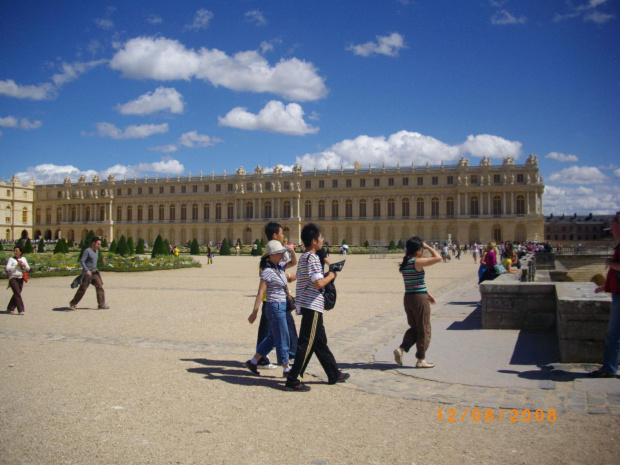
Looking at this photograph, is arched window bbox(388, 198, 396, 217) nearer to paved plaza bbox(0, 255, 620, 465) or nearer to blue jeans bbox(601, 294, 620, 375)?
paved plaza bbox(0, 255, 620, 465)

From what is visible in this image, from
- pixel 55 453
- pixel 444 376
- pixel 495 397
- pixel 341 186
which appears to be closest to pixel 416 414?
pixel 495 397

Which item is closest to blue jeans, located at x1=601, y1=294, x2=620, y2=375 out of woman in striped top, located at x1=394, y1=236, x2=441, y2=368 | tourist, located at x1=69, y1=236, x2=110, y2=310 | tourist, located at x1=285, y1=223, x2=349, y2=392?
woman in striped top, located at x1=394, y1=236, x2=441, y2=368

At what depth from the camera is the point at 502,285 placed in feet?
26.4

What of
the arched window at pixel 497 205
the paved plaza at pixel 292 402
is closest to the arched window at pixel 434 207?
the arched window at pixel 497 205

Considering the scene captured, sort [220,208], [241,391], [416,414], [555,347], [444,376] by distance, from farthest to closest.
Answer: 1. [220,208]
2. [555,347]
3. [444,376]
4. [241,391]
5. [416,414]

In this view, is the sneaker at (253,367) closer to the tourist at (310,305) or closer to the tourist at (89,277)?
the tourist at (310,305)

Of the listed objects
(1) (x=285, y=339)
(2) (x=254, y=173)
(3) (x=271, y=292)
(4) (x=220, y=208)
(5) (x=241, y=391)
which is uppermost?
(2) (x=254, y=173)

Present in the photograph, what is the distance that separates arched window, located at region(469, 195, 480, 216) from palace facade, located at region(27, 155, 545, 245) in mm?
116

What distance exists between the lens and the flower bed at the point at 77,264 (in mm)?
20219

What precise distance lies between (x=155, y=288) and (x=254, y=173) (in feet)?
191

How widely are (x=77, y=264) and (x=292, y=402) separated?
19962mm

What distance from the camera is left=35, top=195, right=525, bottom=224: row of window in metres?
63.1

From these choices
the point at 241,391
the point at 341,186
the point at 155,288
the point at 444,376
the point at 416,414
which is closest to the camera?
the point at 416,414

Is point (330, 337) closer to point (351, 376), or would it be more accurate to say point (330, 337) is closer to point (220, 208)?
point (351, 376)
